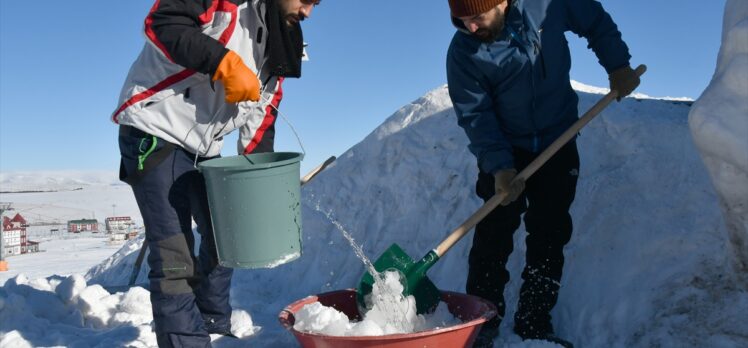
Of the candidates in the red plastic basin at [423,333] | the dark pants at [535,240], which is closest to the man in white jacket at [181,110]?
the red plastic basin at [423,333]

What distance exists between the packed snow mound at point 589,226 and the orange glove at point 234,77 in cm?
152

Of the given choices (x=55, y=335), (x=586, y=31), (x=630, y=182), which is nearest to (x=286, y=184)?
(x=586, y=31)

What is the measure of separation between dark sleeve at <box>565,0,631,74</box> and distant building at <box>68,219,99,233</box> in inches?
1279

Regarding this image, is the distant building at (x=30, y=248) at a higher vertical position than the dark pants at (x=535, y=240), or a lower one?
lower

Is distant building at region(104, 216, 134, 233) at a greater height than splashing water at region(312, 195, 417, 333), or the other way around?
splashing water at region(312, 195, 417, 333)

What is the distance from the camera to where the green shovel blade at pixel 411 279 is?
2.85 metres

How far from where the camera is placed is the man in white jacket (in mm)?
2594

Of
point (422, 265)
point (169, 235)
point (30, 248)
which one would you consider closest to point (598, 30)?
point (422, 265)

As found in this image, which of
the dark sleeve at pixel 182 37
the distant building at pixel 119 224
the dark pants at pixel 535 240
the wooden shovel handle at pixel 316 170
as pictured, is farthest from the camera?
the distant building at pixel 119 224

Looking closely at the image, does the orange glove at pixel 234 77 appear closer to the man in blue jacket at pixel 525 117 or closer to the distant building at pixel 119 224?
the man in blue jacket at pixel 525 117

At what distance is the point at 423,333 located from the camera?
228 cm

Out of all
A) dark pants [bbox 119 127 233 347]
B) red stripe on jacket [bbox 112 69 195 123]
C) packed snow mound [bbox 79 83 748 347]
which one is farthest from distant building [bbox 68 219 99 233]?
red stripe on jacket [bbox 112 69 195 123]

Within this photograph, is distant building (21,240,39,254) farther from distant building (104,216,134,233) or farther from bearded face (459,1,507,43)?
bearded face (459,1,507,43)

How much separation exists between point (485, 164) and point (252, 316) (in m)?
1.95
